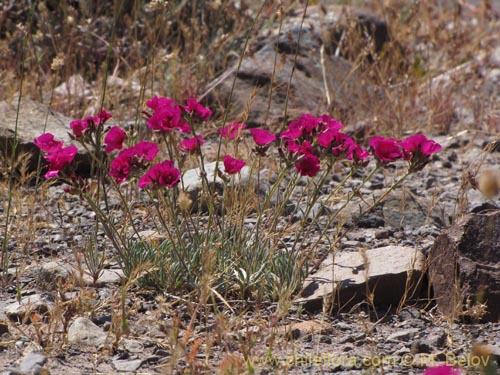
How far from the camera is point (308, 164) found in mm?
2594

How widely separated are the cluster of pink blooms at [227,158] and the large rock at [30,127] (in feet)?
4.42

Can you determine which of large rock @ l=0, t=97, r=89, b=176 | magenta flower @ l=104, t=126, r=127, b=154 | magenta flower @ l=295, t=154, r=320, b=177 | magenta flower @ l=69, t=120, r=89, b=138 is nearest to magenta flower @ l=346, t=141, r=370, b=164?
magenta flower @ l=295, t=154, r=320, b=177

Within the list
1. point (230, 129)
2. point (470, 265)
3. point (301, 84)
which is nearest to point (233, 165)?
point (230, 129)

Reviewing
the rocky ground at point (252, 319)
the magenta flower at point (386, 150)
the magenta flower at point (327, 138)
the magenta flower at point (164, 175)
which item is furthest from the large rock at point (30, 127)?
the magenta flower at point (386, 150)

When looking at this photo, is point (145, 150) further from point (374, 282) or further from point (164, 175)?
point (374, 282)

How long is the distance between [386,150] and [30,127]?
2300mm

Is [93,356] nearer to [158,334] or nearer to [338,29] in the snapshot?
[158,334]

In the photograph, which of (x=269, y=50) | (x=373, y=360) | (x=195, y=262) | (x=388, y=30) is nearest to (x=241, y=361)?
(x=373, y=360)

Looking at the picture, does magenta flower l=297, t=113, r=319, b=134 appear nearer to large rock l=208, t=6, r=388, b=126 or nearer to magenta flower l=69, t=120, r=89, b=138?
magenta flower l=69, t=120, r=89, b=138

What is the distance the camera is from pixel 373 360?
228cm

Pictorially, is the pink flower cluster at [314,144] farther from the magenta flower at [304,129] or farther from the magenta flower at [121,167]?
the magenta flower at [121,167]

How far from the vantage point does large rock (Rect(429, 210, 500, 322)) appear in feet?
8.45

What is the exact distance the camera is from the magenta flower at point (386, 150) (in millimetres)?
2545

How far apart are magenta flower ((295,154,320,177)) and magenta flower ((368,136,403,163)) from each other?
0.19 metres
